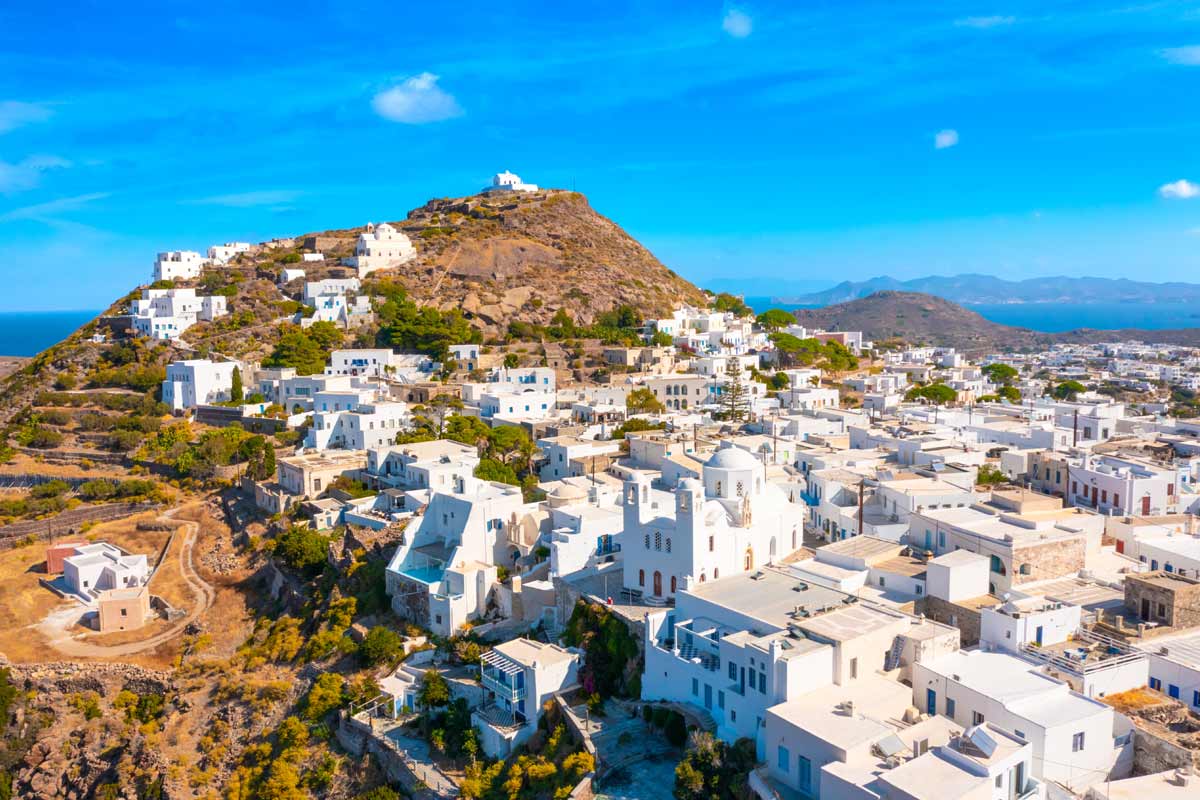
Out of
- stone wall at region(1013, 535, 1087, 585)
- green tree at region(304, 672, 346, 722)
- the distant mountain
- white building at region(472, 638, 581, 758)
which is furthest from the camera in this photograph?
the distant mountain

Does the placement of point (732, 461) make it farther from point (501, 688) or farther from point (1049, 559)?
point (501, 688)

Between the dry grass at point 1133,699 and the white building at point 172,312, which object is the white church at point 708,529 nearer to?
the dry grass at point 1133,699

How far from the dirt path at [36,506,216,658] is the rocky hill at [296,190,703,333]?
30361 millimetres

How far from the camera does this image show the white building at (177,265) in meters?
67.4

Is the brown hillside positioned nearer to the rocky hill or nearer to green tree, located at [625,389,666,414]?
the rocky hill

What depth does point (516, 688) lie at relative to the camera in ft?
65.5

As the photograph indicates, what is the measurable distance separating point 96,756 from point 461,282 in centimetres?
4519

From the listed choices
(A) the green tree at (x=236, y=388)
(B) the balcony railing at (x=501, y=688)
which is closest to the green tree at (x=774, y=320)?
(A) the green tree at (x=236, y=388)

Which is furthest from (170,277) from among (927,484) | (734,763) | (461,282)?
(734,763)

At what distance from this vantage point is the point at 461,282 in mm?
66250

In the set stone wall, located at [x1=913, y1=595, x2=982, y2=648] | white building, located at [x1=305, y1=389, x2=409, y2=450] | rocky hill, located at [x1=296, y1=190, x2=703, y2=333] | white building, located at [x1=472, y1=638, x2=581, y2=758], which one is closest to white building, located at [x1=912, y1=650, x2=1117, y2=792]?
stone wall, located at [x1=913, y1=595, x2=982, y2=648]

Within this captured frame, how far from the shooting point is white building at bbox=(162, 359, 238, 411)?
47.2m

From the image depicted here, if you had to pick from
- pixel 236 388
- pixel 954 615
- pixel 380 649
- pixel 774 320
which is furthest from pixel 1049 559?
pixel 774 320

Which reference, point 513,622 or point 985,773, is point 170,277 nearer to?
point 513,622
